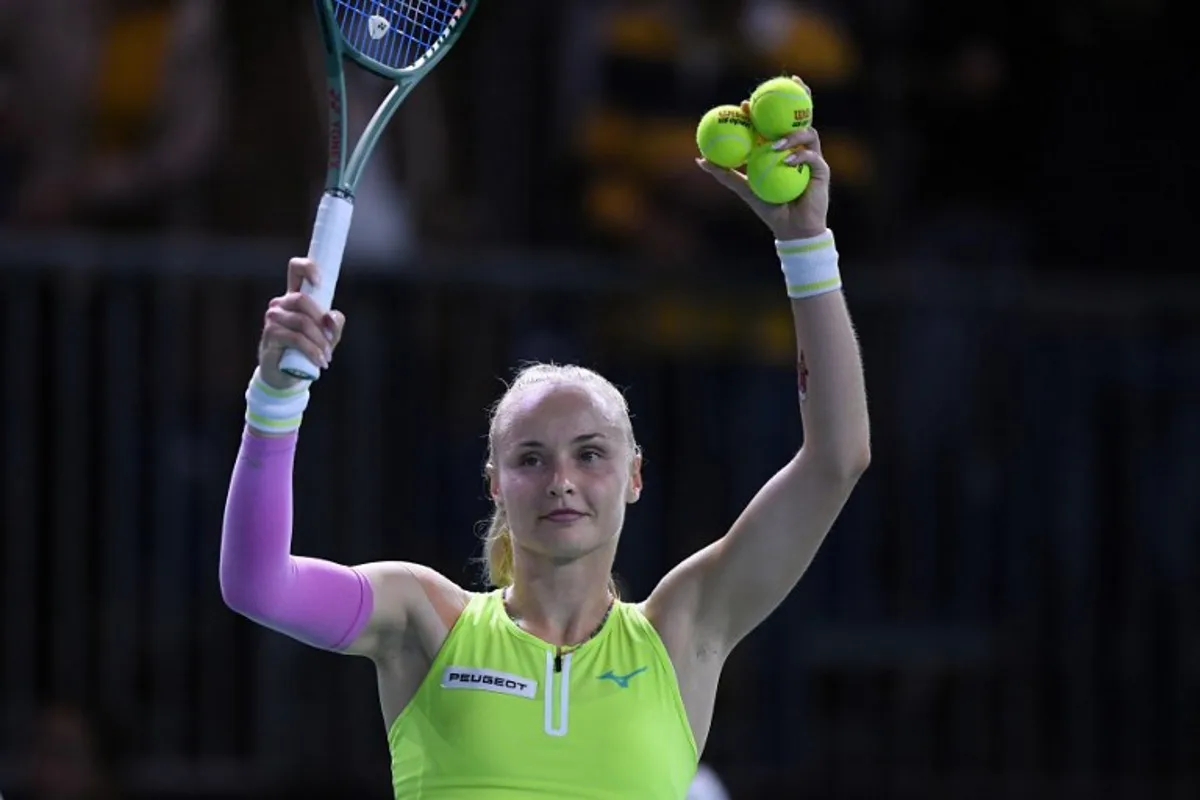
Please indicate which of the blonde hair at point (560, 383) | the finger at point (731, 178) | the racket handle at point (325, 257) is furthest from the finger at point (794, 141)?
the racket handle at point (325, 257)

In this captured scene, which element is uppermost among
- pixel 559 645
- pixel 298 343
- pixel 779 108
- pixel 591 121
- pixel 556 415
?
pixel 591 121

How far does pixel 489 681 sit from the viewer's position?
15.5 feet

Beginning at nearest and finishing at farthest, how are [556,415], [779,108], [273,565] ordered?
[273,565] < [779,108] < [556,415]

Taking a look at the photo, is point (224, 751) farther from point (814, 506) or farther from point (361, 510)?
point (814, 506)

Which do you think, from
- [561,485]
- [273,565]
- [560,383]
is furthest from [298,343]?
[560,383]

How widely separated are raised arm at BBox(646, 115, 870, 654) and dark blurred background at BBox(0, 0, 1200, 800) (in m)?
3.31

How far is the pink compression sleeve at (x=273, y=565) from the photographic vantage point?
4309 mm

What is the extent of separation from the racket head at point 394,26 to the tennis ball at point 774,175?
2.36 feet

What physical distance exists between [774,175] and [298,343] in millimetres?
1148

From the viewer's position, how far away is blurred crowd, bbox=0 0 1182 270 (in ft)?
28.7

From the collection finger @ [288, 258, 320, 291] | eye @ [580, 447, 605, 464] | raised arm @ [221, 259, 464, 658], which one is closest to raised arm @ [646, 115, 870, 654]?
eye @ [580, 447, 605, 464]

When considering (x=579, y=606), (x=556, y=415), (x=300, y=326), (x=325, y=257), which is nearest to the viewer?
(x=300, y=326)

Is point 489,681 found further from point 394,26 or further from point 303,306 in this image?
point 394,26

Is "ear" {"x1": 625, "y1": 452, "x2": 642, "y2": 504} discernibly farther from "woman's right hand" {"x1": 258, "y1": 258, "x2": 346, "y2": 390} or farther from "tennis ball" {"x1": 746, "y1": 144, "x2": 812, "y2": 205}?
"woman's right hand" {"x1": 258, "y1": 258, "x2": 346, "y2": 390}
